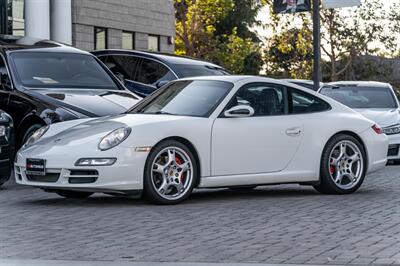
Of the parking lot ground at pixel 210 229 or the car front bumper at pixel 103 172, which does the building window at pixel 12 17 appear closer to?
the parking lot ground at pixel 210 229

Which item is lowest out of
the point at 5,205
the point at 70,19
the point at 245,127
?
the point at 5,205

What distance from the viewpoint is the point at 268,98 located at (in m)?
11.0

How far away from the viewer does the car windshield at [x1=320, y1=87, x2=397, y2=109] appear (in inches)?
733

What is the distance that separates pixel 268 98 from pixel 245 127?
0.62 meters

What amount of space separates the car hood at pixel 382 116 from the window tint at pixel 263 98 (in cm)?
677

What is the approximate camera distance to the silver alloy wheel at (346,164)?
11195 millimetres

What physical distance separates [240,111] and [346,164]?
1586mm

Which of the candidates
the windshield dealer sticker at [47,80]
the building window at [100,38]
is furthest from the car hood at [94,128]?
the building window at [100,38]

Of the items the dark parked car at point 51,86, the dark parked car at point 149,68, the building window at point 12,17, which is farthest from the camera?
the building window at point 12,17

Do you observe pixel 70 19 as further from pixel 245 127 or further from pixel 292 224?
pixel 292 224

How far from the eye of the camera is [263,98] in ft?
36.0

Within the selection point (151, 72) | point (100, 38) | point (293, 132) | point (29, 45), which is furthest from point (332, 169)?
point (100, 38)

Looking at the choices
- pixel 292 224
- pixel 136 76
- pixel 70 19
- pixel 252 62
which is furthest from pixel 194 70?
pixel 252 62

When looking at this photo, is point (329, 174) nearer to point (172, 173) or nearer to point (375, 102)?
point (172, 173)
